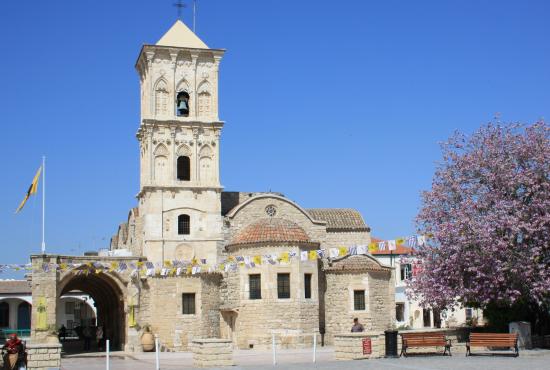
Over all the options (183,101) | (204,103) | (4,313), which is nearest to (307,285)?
(204,103)

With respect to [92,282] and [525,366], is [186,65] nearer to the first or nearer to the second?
[92,282]

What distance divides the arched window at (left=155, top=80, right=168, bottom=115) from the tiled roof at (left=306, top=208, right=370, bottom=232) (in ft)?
33.8

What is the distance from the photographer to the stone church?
3791cm

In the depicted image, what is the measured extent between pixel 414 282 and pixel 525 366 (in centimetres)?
914

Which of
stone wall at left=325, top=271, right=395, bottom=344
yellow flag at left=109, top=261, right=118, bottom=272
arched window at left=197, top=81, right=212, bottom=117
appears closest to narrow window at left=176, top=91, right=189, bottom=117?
arched window at left=197, top=81, right=212, bottom=117

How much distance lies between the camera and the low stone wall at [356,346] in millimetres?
26062

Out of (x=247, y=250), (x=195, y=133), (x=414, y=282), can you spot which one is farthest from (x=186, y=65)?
(x=414, y=282)

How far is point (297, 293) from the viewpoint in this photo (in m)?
37.9

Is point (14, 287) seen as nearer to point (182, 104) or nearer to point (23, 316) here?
point (23, 316)

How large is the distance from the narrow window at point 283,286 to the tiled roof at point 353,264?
3093 mm

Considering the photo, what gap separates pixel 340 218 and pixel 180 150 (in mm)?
10161

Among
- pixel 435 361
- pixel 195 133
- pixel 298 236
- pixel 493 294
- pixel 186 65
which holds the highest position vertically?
pixel 186 65

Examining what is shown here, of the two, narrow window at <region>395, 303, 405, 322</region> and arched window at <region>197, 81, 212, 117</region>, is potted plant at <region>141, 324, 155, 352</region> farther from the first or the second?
narrow window at <region>395, 303, 405, 322</region>

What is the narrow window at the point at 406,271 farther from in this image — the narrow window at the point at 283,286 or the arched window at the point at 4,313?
the arched window at the point at 4,313
